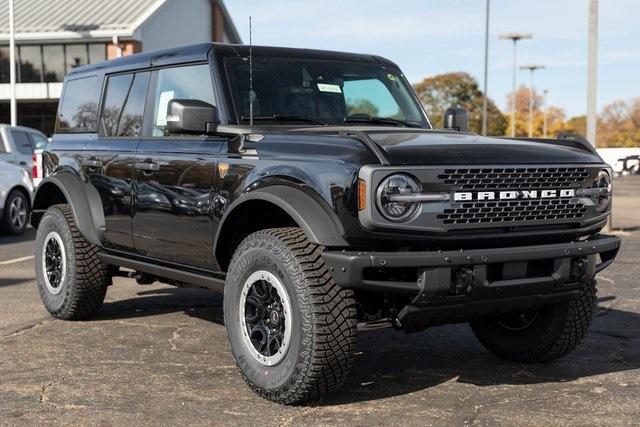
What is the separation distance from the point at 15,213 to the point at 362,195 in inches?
414

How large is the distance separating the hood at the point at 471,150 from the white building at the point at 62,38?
33.6m

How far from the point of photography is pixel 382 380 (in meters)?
4.82

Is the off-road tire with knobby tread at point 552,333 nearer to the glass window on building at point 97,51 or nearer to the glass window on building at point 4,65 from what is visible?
the glass window on building at point 97,51

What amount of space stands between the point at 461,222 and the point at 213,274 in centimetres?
159

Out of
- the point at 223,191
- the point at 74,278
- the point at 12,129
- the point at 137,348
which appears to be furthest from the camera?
the point at 12,129

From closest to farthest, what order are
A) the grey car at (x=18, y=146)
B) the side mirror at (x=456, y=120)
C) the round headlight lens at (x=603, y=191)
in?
the round headlight lens at (x=603, y=191)
the side mirror at (x=456, y=120)
the grey car at (x=18, y=146)

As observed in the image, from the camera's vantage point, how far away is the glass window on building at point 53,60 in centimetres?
3816

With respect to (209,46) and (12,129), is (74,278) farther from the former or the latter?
(12,129)

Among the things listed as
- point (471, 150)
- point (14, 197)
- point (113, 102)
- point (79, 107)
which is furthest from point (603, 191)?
point (14, 197)

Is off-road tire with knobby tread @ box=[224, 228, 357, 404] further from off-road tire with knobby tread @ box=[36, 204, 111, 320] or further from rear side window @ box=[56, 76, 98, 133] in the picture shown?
rear side window @ box=[56, 76, 98, 133]

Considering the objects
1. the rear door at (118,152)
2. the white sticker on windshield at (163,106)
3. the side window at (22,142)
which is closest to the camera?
the white sticker on windshield at (163,106)

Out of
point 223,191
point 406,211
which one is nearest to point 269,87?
point 223,191

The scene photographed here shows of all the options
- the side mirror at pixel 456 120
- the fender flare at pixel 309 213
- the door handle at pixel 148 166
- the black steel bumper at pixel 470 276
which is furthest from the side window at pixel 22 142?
the black steel bumper at pixel 470 276

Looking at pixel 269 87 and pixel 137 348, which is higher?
pixel 269 87
